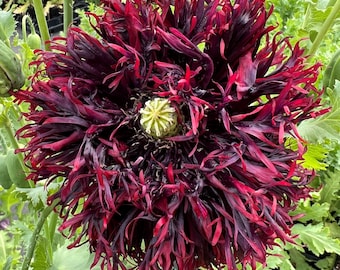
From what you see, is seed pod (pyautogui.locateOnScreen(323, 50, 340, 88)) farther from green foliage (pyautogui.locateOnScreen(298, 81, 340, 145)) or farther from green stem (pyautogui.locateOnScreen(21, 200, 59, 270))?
green stem (pyautogui.locateOnScreen(21, 200, 59, 270))

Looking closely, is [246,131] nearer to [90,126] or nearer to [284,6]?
[90,126]

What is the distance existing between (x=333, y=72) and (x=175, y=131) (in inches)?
9.5

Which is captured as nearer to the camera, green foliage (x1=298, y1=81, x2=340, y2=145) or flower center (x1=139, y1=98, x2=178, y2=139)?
flower center (x1=139, y1=98, x2=178, y2=139)

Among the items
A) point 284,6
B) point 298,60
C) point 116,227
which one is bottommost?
point 284,6

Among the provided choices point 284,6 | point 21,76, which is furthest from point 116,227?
point 284,6

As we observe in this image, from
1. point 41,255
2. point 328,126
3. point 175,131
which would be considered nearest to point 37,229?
point 41,255

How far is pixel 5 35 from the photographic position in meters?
0.58

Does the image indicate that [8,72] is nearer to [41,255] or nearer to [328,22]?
[41,255]

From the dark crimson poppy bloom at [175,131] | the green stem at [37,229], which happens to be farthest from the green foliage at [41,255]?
the dark crimson poppy bloom at [175,131]

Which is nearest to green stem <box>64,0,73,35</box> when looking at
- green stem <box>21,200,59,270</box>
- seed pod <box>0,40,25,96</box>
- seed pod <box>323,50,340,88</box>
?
seed pod <box>0,40,25,96</box>

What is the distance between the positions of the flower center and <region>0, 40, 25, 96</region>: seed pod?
0.46 feet

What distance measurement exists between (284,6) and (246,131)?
3.59 feet

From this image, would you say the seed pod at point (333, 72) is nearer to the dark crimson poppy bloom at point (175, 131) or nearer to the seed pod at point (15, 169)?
the dark crimson poppy bloom at point (175, 131)

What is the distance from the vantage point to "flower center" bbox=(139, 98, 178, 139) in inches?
15.9
